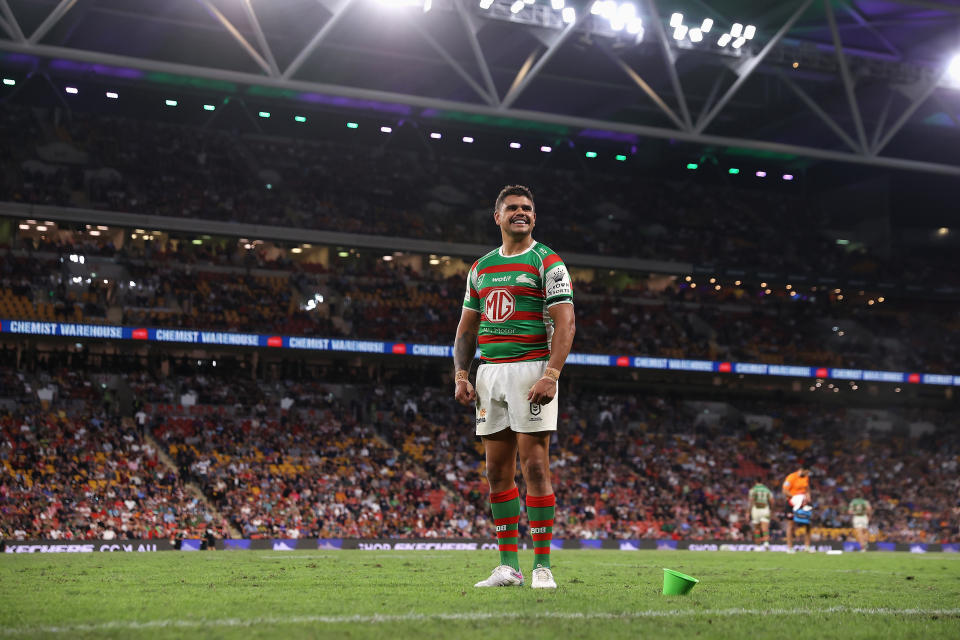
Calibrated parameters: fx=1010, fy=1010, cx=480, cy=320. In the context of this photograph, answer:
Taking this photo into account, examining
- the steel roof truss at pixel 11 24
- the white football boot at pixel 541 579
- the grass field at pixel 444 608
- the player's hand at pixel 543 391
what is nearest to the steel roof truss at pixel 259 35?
the steel roof truss at pixel 11 24

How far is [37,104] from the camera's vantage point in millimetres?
38875

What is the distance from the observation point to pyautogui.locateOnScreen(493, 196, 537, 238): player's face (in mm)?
7215

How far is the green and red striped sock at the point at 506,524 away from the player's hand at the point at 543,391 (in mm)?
833

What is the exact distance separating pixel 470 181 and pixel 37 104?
1752 cm

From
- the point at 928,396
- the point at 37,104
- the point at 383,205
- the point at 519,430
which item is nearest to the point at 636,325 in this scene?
the point at 383,205

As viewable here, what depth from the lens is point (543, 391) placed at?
6.68 meters

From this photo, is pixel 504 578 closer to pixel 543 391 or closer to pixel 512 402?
pixel 512 402

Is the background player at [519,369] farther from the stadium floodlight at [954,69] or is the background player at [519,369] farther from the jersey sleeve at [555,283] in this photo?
the stadium floodlight at [954,69]

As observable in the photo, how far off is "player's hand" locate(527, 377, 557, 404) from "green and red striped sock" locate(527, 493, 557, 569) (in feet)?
2.31

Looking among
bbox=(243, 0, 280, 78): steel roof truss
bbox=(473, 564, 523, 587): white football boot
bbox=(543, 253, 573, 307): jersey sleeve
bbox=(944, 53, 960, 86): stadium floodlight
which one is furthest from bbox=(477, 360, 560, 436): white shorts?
bbox=(944, 53, 960, 86): stadium floodlight

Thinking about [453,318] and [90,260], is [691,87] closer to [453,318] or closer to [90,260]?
[453,318]

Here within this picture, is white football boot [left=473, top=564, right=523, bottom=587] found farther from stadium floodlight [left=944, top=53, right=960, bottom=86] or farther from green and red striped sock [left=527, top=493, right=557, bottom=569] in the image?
stadium floodlight [left=944, top=53, right=960, bottom=86]

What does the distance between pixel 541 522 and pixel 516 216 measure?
2.16 meters

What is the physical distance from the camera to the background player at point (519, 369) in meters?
6.86
